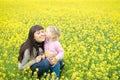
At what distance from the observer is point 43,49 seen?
5.73 meters

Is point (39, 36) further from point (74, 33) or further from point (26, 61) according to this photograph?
point (74, 33)

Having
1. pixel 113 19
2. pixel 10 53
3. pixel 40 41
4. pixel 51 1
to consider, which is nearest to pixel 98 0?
pixel 113 19

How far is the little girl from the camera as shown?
5.57m

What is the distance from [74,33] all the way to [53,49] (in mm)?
2571

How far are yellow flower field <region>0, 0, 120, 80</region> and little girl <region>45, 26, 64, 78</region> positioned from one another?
21cm

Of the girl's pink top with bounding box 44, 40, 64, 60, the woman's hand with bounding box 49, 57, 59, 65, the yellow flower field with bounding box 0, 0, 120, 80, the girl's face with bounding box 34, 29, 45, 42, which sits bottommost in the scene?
the yellow flower field with bounding box 0, 0, 120, 80

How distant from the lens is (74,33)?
325 inches

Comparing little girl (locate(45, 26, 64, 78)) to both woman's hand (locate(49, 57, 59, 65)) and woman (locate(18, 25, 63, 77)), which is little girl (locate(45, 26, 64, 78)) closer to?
woman's hand (locate(49, 57, 59, 65))

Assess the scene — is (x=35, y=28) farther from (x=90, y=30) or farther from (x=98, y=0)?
(x=98, y=0)

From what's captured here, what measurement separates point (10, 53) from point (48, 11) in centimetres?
487

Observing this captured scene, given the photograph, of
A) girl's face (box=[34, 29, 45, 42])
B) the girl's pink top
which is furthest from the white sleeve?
the girl's pink top

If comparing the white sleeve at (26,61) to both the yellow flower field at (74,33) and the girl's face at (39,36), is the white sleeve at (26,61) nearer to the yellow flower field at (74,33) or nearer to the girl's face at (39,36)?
the yellow flower field at (74,33)

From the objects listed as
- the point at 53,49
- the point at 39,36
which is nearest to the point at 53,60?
the point at 53,49

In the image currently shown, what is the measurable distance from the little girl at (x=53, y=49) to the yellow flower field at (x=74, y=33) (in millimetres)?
213
